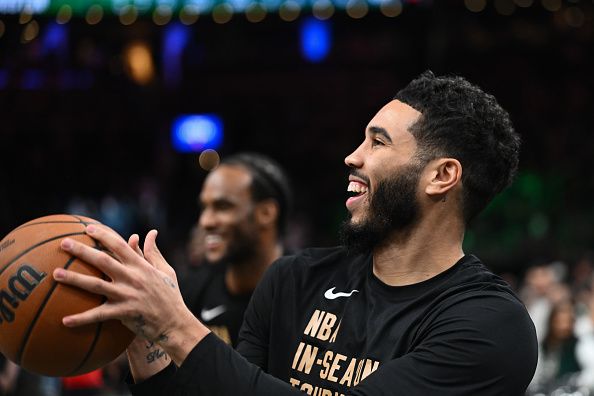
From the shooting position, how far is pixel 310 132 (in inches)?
838

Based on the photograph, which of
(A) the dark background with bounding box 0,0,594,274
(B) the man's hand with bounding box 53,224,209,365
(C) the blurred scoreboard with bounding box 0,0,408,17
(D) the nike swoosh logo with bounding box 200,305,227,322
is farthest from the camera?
(A) the dark background with bounding box 0,0,594,274

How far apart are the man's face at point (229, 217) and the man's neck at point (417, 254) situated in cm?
239

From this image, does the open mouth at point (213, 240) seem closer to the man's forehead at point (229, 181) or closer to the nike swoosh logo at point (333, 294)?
the man's forehead at point (229, 181)

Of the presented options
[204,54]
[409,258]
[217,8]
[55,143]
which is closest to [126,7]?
[217,8]

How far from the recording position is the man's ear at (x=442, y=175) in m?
2.96

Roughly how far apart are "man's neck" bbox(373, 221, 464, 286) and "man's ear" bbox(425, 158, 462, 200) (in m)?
0.12

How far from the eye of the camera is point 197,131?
23688 millimetres

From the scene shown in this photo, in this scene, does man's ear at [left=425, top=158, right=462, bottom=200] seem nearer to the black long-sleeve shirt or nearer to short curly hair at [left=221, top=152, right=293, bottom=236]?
the black long-sleeve shirt

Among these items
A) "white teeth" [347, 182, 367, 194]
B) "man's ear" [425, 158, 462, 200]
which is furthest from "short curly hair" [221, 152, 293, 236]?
"man's ear" [425, 158, 462, 200]

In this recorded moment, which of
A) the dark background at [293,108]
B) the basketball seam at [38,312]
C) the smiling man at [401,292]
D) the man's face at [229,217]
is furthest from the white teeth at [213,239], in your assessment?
the dark background at [293,108]

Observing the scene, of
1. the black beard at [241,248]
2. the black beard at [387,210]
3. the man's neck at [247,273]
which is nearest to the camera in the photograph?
the black beard at [387,210]

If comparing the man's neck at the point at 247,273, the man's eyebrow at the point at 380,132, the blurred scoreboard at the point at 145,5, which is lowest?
the man's neck at the point at 247,273

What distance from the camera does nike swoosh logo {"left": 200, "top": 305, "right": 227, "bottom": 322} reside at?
5.04 m

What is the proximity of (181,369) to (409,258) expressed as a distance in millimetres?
900
